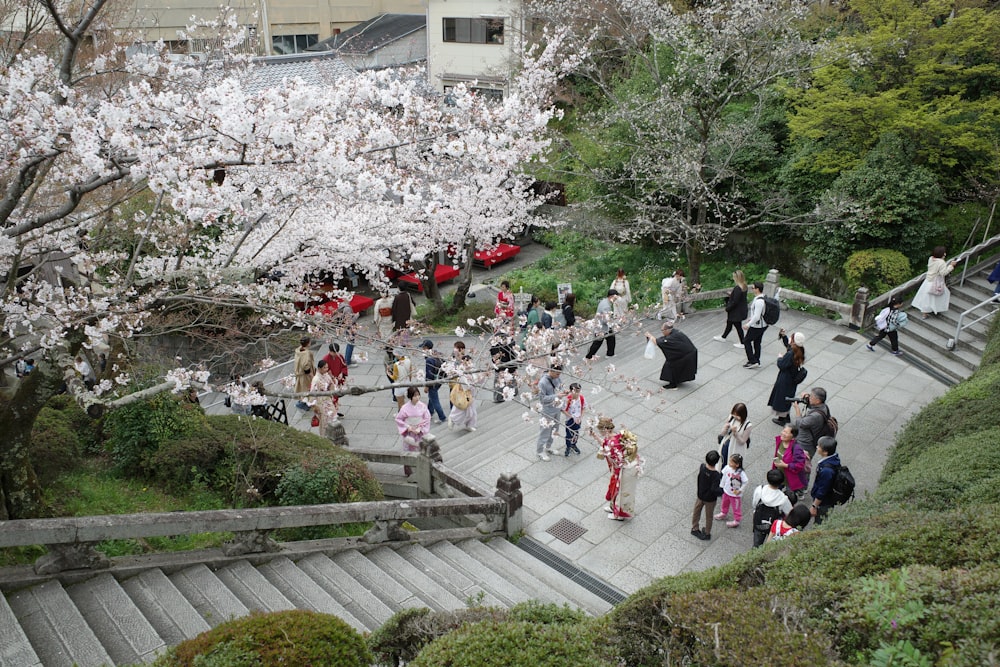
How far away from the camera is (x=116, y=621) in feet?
Result: 20.1

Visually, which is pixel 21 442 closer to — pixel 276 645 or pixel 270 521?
pixel 270 521

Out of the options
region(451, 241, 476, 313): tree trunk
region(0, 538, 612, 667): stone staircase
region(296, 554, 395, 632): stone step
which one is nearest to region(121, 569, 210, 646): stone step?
region(0, 538, 612, 667): stone staircase

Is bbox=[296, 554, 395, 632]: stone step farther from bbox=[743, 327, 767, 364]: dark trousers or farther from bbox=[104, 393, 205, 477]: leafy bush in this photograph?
bbox=[743, 327, 767, 364]: dark trousers

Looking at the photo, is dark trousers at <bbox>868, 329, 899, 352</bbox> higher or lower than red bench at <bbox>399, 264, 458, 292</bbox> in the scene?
higher

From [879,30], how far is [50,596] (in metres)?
20.3

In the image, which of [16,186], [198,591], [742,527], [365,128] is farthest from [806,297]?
[16,186]

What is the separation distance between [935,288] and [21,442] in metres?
16.8

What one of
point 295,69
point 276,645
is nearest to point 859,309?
point 276,645

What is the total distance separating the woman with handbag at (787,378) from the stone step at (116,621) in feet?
32.8

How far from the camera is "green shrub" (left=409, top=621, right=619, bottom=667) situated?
14.8ft

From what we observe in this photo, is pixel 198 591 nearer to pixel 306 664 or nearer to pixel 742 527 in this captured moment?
pixel 306 664

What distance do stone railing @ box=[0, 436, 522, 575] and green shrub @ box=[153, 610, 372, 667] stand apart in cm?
221

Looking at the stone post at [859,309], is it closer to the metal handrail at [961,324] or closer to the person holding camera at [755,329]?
the metal handrail at [961,324]

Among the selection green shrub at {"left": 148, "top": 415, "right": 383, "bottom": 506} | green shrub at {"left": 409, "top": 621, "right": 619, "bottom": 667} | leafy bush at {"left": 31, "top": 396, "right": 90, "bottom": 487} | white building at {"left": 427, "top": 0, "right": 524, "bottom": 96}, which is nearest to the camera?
green shrub at {"left": 409, "top": 621, "right": 619, "bottom": 667}
